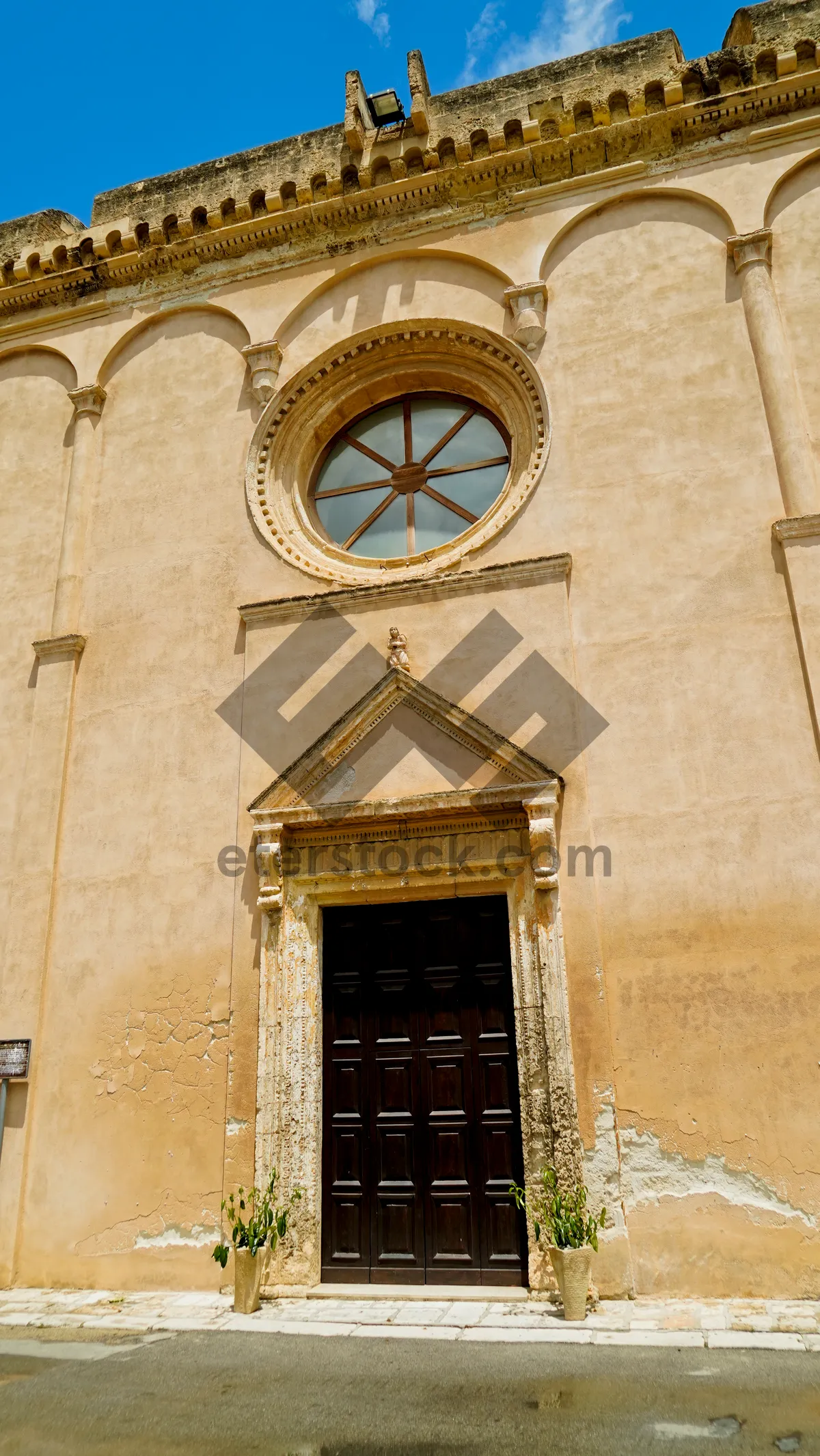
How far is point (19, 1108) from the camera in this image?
6.63 meters

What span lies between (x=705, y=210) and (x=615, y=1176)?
6558 millimetres

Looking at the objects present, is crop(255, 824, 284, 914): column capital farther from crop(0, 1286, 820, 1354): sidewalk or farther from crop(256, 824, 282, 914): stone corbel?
crop(0, 1286, 820, 1354): sidewalk

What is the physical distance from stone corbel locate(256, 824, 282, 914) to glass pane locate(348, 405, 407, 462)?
3167mm

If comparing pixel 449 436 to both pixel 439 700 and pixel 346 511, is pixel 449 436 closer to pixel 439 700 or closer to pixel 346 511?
pixel 346 511

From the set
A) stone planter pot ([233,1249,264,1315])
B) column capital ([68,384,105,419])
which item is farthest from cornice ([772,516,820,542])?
column capital ([68,384,105,419])

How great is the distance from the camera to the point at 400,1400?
380 cm

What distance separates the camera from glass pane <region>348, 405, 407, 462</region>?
8031mm

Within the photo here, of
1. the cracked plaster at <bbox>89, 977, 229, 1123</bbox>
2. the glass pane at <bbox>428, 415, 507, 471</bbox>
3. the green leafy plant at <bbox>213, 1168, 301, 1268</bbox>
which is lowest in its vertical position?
the green leafy plant at <bbox>213, 1168, 301, 1268</bbox>

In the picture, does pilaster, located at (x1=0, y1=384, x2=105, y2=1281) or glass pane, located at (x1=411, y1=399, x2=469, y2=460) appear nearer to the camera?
pilaster, located at (x1=0, y1=384, x2=105, y2=1281)

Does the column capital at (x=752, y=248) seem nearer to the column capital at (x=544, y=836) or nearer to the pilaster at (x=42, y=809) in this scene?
the column capital at (x=544, y=836)

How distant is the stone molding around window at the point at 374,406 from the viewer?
24.0 feet

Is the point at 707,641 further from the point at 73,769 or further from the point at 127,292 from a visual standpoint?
the point at 127,292

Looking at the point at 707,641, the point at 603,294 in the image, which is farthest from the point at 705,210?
the point at 707,641

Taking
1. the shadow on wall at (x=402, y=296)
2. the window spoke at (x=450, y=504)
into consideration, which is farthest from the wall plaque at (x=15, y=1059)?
the shadow on wall at (x=402, y=296)
